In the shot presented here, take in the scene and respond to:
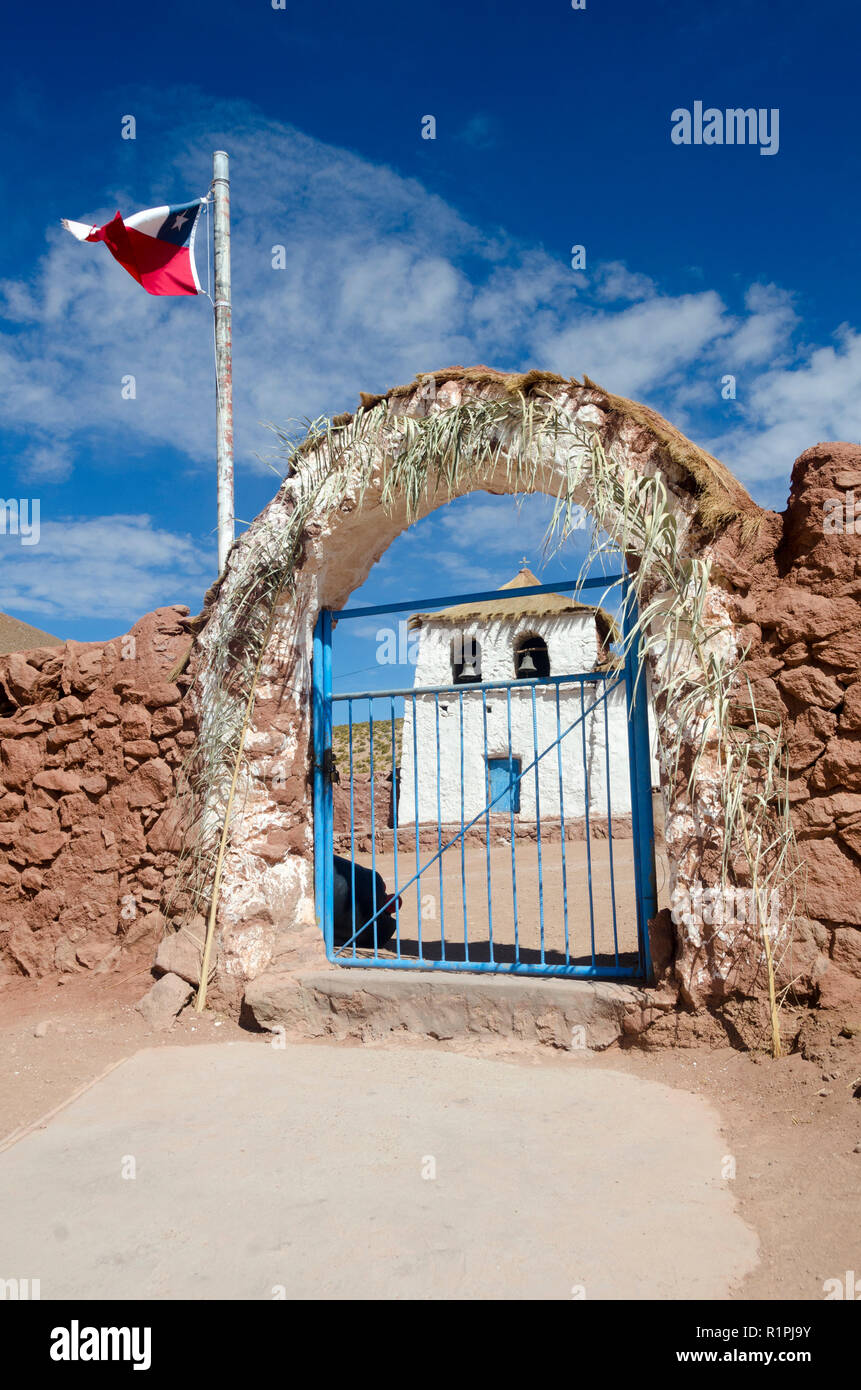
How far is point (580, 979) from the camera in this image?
3.99 m

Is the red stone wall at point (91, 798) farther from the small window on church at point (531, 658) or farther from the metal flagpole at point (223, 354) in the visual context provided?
the small window on church at point (531, 658)

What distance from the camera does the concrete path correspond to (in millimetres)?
2102

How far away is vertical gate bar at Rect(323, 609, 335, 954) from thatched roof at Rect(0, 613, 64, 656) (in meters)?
3.46

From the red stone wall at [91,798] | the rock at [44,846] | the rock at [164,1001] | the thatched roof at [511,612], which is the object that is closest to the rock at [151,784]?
the red stone wall at [91,798]

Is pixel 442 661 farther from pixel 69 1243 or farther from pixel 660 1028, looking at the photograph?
pixel 69 1243

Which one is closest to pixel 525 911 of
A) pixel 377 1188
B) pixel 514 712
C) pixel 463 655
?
pixel 377 1188

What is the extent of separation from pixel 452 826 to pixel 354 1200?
1316 centimetres

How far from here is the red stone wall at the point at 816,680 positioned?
3.27m

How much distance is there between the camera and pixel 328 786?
491cm

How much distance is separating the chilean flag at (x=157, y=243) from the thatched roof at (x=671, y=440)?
5155 mm

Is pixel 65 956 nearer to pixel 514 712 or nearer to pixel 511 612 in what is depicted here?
pixel 514 712

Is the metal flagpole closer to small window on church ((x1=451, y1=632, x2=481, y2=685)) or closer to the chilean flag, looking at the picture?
the chilean flag

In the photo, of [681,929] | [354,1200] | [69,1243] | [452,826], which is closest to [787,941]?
[681,929]

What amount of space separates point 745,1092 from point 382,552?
330 centimetres
